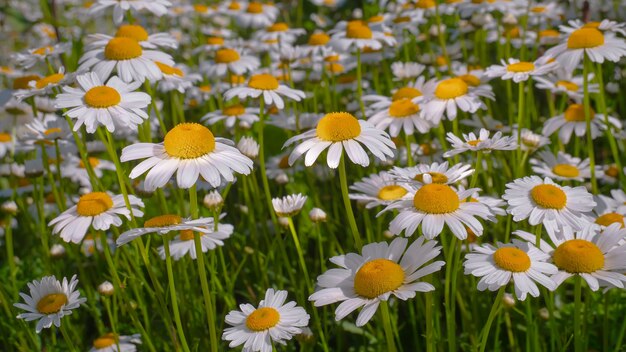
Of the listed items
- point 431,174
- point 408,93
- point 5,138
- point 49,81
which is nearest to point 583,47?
point 408,93

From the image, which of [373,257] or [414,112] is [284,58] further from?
[373,257]

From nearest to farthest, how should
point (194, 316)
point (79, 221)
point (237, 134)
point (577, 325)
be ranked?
point (577, 325) → point (79, 221) → point (194, 316) → point (237, 134)

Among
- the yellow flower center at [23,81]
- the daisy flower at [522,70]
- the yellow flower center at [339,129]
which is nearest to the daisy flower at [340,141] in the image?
the yellow flower center at [339,129]

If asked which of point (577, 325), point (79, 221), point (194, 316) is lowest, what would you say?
point (194, 316)

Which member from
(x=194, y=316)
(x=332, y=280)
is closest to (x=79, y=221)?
(x=194, y=316)

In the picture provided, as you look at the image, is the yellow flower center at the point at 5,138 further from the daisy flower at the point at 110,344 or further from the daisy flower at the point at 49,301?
the daisy flower at the point at 49,301

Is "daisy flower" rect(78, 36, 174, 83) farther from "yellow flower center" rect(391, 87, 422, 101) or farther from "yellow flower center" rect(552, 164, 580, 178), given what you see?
"yellow flower center" rect(552, 164, 580, 178)

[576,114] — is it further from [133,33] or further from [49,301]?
[49,301]
